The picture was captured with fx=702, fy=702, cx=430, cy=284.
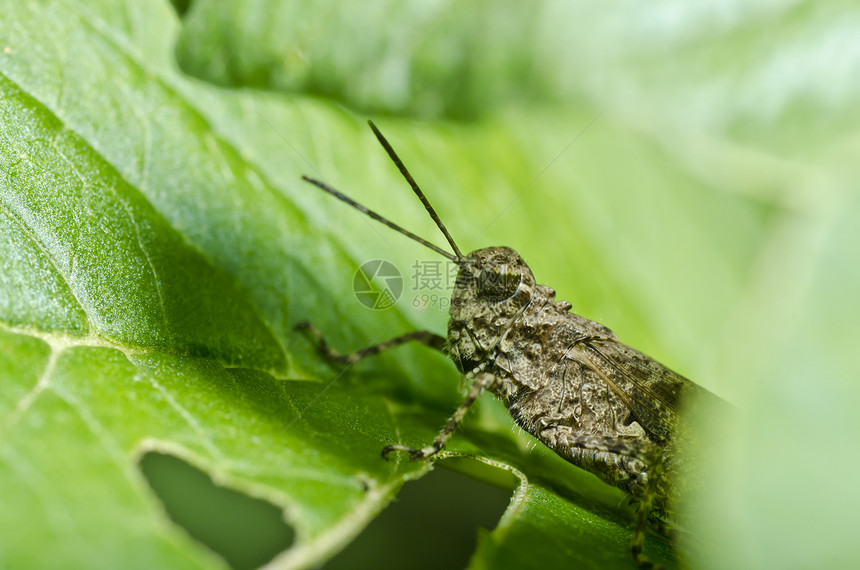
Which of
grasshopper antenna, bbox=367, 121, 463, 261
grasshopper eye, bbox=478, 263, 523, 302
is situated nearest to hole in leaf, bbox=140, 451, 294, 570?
grasshopper eye, bbox=478, 263, 523, 302

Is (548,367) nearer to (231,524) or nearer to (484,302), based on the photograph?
(484,302)

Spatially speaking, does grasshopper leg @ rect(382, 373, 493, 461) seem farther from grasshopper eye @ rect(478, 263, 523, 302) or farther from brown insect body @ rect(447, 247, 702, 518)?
grasshopper eye @ rect(478, 263, 523, 302)

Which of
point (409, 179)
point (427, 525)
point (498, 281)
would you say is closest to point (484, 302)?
point (498, 281)

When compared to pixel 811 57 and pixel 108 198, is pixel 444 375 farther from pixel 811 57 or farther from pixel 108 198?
pixel 811 57

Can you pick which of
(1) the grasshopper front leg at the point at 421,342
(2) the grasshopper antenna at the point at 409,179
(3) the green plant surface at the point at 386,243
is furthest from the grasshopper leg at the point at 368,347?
(2) the grasshopper antenna at the point at 409,179

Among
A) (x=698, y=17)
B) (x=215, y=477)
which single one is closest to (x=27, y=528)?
(x=215, y=477)

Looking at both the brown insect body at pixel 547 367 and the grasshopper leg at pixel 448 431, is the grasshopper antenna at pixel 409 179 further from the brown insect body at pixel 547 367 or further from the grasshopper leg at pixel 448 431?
the grasshopper leg at pixel 448 431

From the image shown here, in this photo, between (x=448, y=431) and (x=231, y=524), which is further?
(x=231, y=524)
